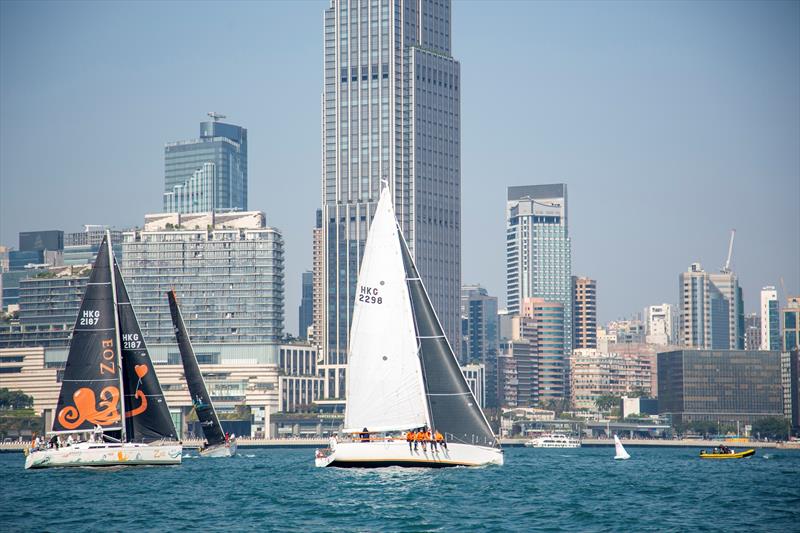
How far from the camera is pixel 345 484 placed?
81000mm

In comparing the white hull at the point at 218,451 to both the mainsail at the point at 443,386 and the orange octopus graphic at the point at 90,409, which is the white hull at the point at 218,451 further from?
the mainsail at the point at 443,386

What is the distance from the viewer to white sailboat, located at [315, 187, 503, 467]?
283 feet

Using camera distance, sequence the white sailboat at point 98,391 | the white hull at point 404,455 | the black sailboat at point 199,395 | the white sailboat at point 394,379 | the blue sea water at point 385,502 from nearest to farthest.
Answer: the blue sea water at point 385,502 → the white hull at point 404,455 → the white sailboat at point 394,379 → the white sailboat at point 98,391 → the black sailboat at point 199,395

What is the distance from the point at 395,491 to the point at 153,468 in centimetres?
3047

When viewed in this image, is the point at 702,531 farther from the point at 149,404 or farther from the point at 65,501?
the point at 149,404

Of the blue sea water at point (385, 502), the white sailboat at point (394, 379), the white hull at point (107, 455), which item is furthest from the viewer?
the white hull at point (107, 455)

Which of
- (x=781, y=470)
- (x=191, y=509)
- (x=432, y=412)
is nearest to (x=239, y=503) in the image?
(x=191, y=509)

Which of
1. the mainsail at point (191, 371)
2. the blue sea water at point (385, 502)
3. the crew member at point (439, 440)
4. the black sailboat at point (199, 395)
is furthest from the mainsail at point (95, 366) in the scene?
the mainsail at point (191, 371)

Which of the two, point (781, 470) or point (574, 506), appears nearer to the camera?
point (574, 506)

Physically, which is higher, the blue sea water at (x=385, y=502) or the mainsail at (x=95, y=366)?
the mainsail at (x=95, y=366)

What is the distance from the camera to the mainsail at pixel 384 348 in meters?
86.4

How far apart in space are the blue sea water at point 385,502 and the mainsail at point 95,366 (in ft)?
12.7

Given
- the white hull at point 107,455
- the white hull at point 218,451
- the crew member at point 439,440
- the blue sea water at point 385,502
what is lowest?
the white hull at point 218,451

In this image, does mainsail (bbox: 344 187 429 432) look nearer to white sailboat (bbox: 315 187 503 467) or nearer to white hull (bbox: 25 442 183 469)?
white sailboat (bbox: 315 187 503 467)
